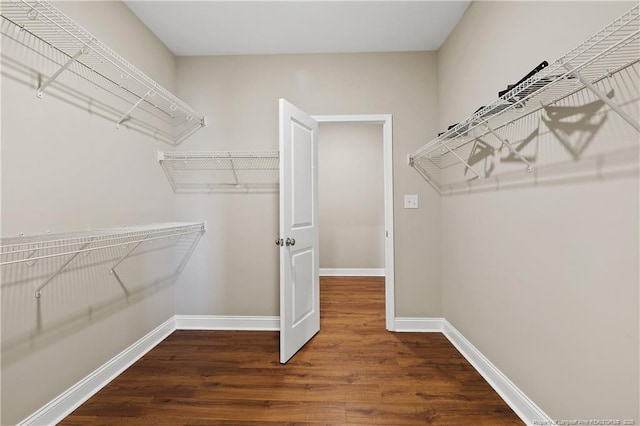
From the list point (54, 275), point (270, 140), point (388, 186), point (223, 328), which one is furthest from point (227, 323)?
point (388, 186)

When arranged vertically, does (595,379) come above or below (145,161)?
below

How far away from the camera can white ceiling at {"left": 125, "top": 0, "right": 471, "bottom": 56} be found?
201 cm

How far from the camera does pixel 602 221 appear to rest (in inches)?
41.7

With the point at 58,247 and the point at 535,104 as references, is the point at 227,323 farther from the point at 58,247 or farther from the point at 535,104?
the point at 535,104

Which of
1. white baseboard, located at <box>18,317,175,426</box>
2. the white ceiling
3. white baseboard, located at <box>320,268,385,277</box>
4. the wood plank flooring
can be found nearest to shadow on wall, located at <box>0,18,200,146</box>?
the white ceiling

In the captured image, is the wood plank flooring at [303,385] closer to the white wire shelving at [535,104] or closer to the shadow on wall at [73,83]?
the white wire shelving at [535,104]

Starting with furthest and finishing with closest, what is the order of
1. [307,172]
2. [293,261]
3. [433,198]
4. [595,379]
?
1. [433,198]
2. [307,172]
3. [293,261]
4. [595,379]

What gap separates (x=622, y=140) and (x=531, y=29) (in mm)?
799

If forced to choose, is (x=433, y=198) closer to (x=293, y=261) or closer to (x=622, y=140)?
(x=293, y=261)

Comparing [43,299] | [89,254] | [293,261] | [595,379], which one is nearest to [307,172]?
[293,261]

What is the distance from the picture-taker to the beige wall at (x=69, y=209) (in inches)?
51.1

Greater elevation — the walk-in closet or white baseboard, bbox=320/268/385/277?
the walk-in closet

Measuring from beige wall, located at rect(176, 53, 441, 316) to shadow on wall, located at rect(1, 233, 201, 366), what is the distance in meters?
0.54

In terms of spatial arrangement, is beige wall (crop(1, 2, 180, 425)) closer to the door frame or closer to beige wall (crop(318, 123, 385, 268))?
the door frame
